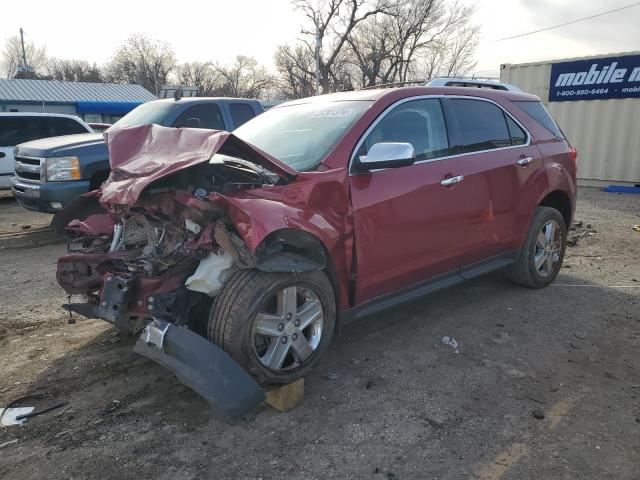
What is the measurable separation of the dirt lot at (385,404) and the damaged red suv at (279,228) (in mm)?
350

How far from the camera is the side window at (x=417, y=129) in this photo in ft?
12.0

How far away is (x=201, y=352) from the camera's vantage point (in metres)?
2.63

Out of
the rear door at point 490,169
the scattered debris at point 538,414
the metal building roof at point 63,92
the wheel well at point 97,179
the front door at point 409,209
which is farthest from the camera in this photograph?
the metal building roof at point 63,92

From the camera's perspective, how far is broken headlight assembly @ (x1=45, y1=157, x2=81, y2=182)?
6957 mm

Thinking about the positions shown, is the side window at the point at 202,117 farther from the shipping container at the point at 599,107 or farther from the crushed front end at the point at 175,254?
the shipping container at the point at 599,107

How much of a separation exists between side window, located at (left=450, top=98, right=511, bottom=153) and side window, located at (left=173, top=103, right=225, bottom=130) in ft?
13.7

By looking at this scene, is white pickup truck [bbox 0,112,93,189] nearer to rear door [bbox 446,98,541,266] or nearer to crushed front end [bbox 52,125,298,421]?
crushed front end [bbox 52,125,298,421]

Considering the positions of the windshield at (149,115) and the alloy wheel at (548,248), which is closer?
the alloy wheel at (548,248)

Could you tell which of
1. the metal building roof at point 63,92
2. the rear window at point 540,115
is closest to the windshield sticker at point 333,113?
the rear window at point 540,115

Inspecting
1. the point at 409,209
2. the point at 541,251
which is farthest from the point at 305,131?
the point at 541,251

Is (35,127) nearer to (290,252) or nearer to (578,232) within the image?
(290,252)

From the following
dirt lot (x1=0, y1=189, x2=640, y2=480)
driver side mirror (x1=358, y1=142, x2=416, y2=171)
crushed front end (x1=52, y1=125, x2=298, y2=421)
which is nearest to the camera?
dirt lot (x1=0, y1=189, x2=640, y2=480)

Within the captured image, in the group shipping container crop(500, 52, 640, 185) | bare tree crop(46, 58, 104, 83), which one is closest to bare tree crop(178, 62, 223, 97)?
bare tree crop(46, 58, 104, 83)

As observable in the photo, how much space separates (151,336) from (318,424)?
3.43 ft
